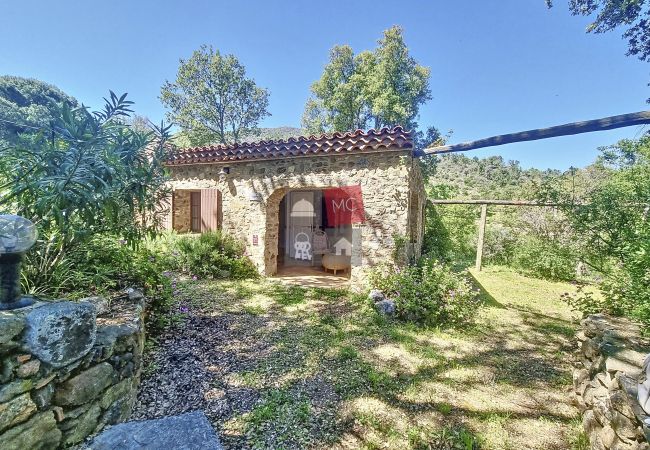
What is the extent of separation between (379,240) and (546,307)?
3.99 meters

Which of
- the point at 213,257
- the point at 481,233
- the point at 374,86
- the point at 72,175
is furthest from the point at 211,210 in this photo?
the point at 374,86

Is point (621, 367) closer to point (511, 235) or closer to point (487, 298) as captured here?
point (487, 298)

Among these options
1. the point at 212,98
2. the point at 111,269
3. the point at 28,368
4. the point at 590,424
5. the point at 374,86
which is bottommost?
the point at 590,424

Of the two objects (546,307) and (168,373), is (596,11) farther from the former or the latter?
(168,373)

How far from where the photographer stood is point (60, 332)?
71.3 inches

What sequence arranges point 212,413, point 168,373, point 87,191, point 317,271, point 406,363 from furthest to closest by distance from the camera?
point 317,271
point 406,363
point 168,373
point 212,413
point 87,191

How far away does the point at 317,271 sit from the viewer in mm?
8305

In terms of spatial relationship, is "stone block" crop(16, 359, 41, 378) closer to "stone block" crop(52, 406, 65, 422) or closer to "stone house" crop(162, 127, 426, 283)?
"stone block" crop(52, 406, 65, 422)

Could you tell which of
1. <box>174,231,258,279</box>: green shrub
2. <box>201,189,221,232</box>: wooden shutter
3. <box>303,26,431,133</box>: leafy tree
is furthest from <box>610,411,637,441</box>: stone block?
<box>303,26,431,133</box>: leafy tree

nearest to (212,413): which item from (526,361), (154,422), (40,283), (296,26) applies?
(154,422)

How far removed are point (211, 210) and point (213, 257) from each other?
1459 mm

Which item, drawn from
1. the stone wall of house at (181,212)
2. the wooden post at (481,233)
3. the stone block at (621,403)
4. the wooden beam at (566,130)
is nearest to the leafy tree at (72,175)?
the wooden beam at (566,130)

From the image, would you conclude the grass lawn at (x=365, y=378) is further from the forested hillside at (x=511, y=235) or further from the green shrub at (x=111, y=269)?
the forested hillside at (x=511, y=235)

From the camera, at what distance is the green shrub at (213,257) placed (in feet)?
21.9
